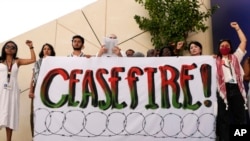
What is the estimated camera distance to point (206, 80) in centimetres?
382

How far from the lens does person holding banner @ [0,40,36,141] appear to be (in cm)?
436

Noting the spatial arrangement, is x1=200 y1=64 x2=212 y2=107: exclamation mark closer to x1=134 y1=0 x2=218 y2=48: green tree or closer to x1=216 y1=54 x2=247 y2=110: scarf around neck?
x1=216 y1=54 x2=247 y2=110: scarf around neck

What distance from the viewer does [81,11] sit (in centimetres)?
620

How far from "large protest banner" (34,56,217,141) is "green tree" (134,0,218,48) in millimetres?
1951

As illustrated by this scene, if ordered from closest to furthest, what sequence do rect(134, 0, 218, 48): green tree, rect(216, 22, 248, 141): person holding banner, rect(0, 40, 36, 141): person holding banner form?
rect(216, 22, 248, 141): person holding banner < rect(0, 40, 36, 141): person holding banner < rect(134, 0, 218, 48): green tree

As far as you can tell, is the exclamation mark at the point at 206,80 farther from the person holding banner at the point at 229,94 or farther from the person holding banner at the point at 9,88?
the person holding banner at the point at 9,88

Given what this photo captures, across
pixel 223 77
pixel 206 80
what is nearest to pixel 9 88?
pixel 206 80

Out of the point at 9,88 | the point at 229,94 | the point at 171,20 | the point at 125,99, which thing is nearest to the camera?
the point at 229,94

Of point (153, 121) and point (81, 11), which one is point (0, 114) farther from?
point (81, 11)

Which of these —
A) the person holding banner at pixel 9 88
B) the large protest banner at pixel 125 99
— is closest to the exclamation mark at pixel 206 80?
the large protest banner at pixel 125 99

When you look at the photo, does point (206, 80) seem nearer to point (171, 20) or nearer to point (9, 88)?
point (9, 88)

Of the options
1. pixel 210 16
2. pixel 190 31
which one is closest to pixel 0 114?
pixel 190 31

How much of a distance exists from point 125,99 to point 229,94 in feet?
3.18

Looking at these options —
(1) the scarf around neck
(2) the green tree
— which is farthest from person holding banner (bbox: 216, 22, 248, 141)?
(2) the green tree
